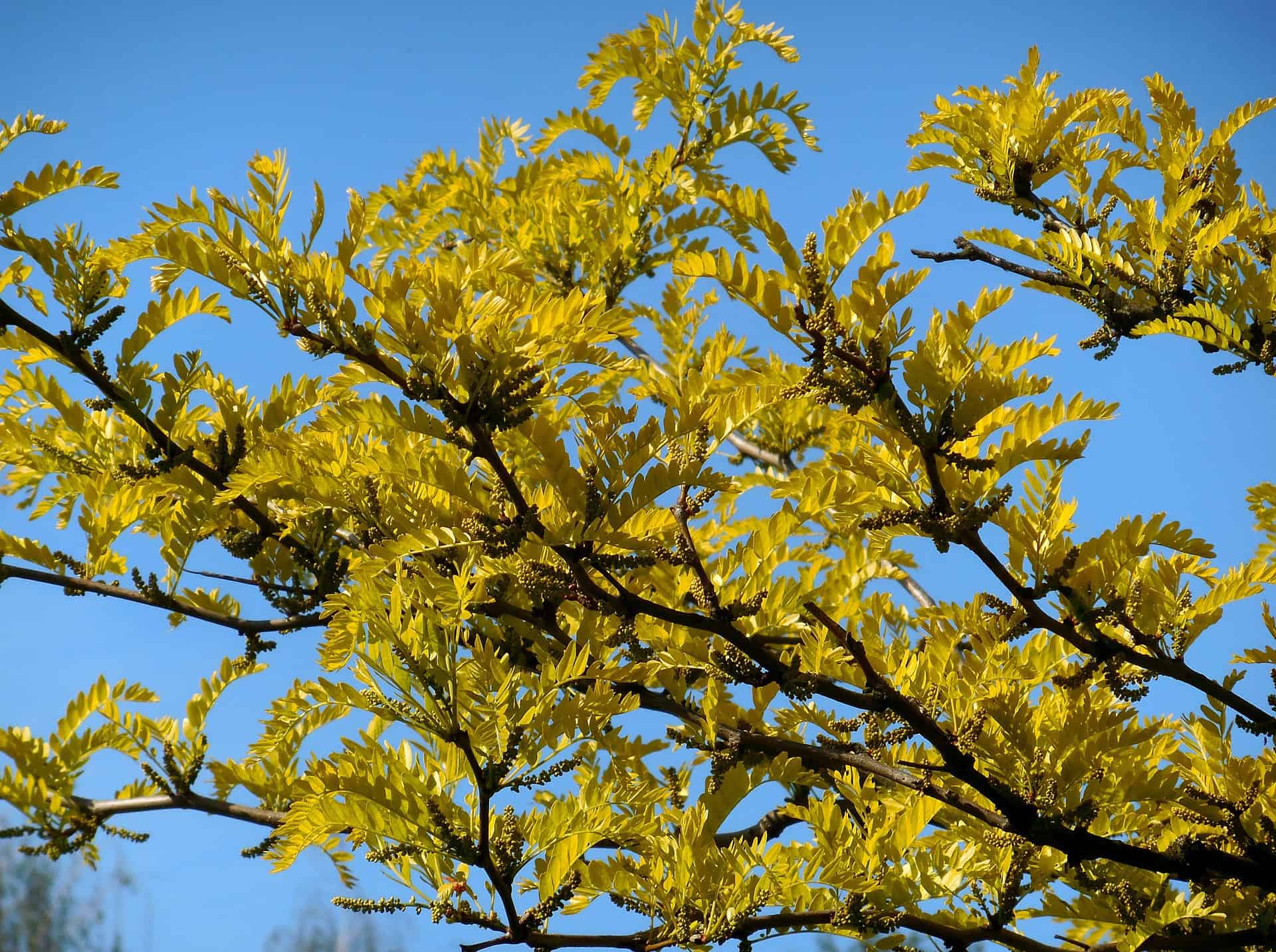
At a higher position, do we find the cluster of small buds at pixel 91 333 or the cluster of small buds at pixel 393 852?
the cluster of small buds at pixel 91 333

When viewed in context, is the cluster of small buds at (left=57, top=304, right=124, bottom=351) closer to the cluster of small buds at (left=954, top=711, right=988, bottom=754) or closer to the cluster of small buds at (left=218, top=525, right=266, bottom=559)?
the cluster of small buds at (left=218, top=525, right=266, bottom=559)

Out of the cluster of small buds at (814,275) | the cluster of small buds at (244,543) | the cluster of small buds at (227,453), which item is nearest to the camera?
the cluster of small buds at (814,275)

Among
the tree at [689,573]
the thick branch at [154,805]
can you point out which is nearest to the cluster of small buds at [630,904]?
the tree at [689,573]

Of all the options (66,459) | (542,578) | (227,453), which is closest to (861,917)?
(542,578)

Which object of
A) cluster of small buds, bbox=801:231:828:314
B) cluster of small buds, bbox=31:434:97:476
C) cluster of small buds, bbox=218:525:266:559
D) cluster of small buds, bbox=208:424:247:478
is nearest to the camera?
cluster of small buds, bbox=801:231:828:314

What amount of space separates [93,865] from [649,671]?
2145 mm

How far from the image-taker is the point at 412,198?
4355mm

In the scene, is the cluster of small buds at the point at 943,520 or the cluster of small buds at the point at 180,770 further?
the cluster of small buds at the point at 180,770

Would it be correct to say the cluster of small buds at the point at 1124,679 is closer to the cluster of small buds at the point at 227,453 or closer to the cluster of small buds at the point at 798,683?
the cluster of small buds at the point at 798,683

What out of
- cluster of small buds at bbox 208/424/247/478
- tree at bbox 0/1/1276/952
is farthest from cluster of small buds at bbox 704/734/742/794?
cluster of small buds at bbox 208/424/247/478

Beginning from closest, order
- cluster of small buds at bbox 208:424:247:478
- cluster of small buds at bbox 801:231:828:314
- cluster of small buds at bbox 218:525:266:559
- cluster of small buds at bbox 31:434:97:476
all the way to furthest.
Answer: cluster of small buds at bbox 801:231:828:314, cluster of small buds at bbox 208:424:247:478, cluster of small buds at bbox 218:525:266:559, cluster of small buds at bbox 31:434:97:476

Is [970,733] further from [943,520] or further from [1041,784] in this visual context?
[943,520]

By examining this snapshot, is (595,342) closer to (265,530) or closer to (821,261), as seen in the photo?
(821,261)

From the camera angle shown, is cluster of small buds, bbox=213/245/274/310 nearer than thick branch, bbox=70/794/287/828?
Yes
